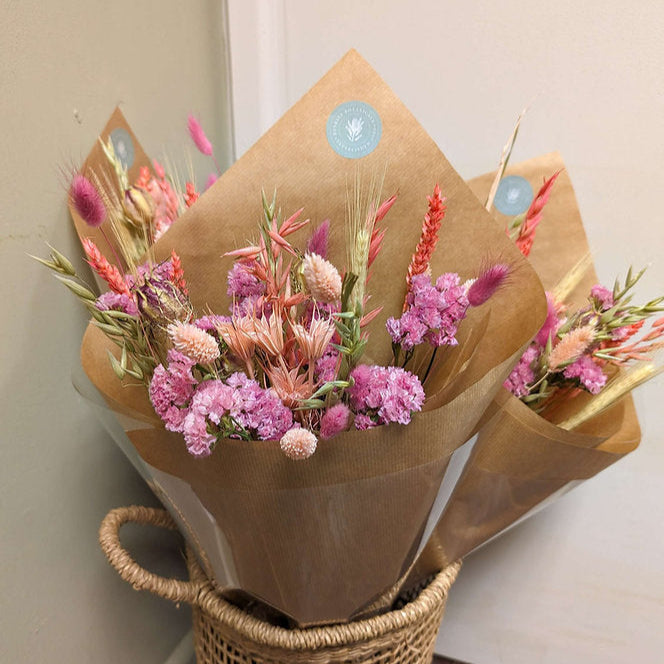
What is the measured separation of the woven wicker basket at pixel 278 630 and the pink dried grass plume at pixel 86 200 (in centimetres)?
38

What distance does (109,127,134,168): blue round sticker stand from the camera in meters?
0.84

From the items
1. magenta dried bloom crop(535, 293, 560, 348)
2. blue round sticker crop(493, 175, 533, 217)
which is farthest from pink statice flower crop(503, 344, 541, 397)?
blue round sticker crop(493, 175, 533, 217)

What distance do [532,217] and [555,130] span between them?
27cm

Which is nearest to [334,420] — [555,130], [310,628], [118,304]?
[118,304]

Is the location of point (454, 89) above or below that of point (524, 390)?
above

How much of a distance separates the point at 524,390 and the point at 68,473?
1.93 feet

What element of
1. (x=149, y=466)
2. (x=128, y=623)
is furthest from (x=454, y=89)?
(x=128, y=623)

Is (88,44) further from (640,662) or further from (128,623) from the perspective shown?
(640,662)

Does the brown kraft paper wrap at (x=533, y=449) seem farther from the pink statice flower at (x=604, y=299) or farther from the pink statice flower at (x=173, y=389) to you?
the pink statice flower at (x=173, y=389)

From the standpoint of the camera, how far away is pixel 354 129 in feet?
2.32

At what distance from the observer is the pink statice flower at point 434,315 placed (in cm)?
57

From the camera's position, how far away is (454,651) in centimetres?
121

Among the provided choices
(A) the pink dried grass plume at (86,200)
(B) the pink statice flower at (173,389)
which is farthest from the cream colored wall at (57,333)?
(B) the pink statice flower at (173,389)

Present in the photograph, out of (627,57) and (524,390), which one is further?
(627,57)
